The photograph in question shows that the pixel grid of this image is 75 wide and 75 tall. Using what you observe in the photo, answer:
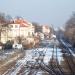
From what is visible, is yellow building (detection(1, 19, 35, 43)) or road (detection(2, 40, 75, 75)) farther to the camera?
yellow building (detection(1, 19, 35, 43))

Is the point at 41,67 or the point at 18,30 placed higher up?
the point at 18,30

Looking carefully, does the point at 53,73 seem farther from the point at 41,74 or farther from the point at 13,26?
the point at 13,26

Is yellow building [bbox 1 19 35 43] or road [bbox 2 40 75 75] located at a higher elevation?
yellow building [bbox 1 19 35 43]

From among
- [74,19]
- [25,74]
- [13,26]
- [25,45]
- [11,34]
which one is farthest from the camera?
[74,19]

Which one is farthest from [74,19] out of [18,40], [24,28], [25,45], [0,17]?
[25,45]

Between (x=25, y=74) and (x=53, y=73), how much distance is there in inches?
69.9

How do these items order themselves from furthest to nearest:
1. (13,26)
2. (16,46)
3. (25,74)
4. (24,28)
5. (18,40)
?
(24,28) → (13,26) → (18,40) → (16,46) → (25,74)

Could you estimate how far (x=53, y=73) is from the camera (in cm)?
2495

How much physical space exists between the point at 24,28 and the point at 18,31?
6288mm

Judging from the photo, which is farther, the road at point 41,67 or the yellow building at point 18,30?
the yellow building at point 18,30

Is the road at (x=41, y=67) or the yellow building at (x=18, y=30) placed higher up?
the yellow building at (x=18, y=30)

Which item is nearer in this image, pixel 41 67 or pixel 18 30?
pixel 41 67

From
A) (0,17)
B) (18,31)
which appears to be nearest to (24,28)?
(18,31)

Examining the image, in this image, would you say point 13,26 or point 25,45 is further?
point 13,26
